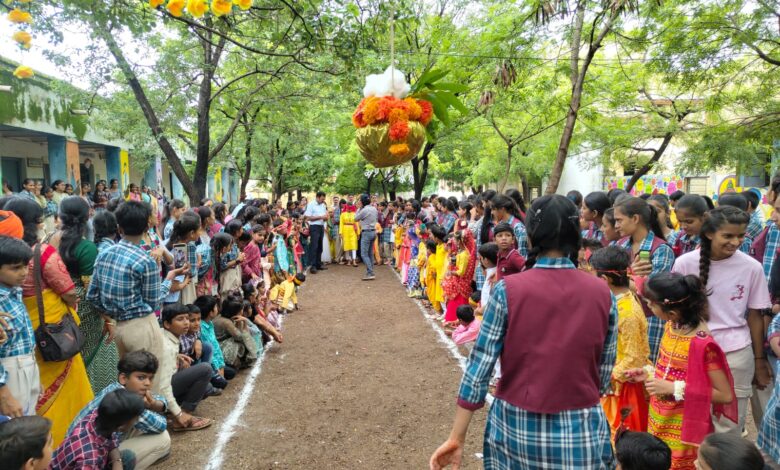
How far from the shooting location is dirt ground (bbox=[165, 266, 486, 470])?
3.98 m

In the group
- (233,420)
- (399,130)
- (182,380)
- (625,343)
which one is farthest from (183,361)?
(625,343)

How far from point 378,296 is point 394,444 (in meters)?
6.13

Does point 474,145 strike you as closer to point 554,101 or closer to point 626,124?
point 626,124

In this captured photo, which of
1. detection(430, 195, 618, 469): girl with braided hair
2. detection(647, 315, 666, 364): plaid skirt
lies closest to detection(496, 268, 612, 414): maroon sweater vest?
detection(430, 195, 618, 469): girl with braided hair

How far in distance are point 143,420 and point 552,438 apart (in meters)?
2.82

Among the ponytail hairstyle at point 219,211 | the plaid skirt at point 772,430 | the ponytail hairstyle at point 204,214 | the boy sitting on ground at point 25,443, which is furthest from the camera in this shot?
the ponytail hairstyle at point 219,211

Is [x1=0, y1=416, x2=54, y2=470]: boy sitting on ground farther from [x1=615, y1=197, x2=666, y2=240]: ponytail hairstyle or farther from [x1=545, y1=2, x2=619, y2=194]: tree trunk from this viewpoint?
[x1=545, y1=2, x2=619, y2=194]: tree trunk

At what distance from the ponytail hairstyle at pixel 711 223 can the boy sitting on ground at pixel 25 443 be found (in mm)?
3562

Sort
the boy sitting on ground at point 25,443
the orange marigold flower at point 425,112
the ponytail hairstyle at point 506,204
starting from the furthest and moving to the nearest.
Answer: the ponytail hairstyle at point 506,204, the orange marigold flower at point 425,112, the boy sitting on ground at point 25,443

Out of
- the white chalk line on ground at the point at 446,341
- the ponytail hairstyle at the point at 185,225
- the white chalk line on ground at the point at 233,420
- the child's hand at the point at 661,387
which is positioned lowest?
the white chalk line on ground at the point at 233,420

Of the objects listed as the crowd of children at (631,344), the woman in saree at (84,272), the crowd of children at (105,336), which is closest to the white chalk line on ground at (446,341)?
the crowd of children at (631,344)

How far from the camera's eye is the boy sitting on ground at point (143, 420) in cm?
346

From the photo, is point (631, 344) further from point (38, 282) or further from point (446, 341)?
point (446, 341)

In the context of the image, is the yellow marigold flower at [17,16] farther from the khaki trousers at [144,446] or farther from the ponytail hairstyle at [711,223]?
the ponytail hairstyle at [711,223]
